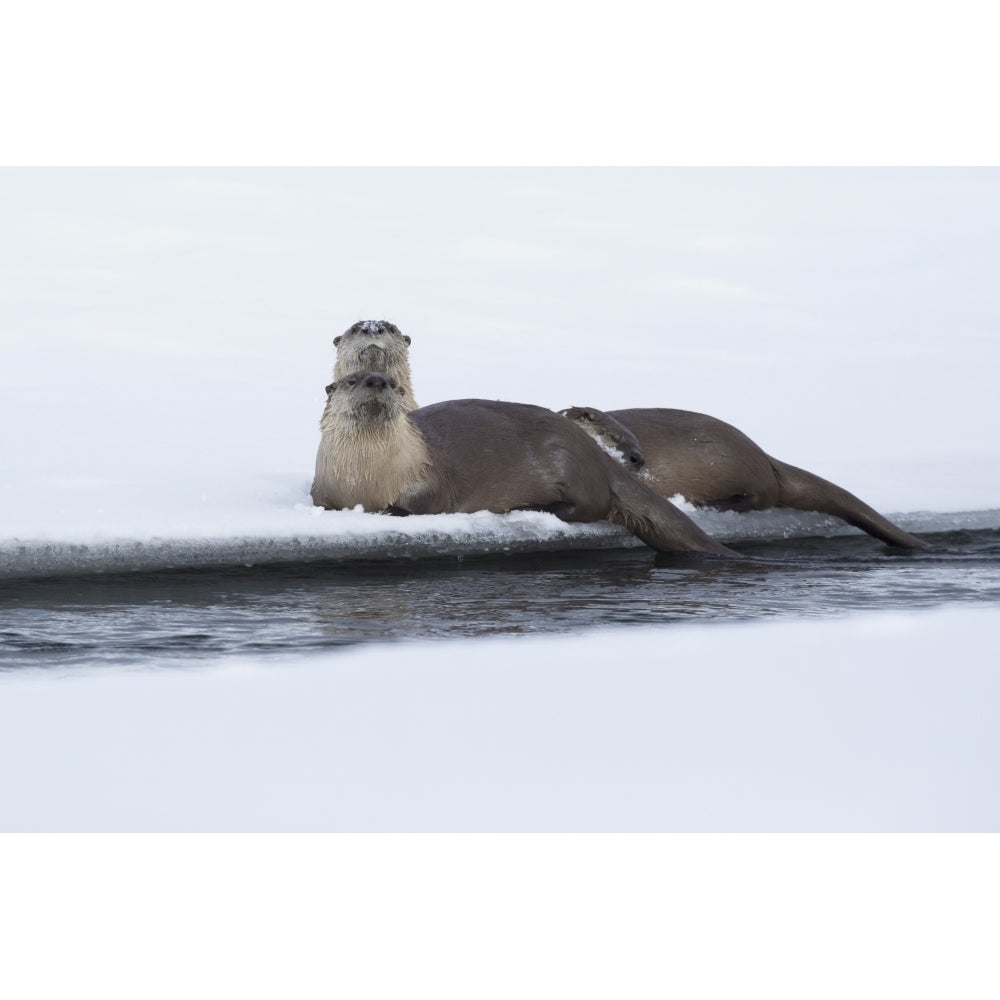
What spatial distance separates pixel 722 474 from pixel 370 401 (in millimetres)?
1306

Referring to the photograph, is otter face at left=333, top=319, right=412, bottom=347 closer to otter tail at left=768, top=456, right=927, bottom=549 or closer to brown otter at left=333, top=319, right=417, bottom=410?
brown otter at left=333, top=319, right=417, bottom=410

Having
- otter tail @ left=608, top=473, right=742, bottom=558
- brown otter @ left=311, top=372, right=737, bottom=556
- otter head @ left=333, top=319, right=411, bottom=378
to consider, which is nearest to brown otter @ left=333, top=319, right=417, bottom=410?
otter head @ left=333, top=319, right=411, bottom=378

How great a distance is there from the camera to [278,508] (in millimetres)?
4508

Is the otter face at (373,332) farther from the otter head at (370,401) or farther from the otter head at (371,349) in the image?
the otter head at (370,401)

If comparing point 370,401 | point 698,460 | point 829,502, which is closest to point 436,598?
point 370,401

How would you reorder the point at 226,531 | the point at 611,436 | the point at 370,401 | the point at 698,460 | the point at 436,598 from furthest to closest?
the point at 698,460, the point at 611,436, the point at 370,401, the point at 226,531, the point at 436,598

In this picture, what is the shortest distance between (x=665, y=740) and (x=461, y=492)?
7.06 feet

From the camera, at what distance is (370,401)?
4328 millimetres

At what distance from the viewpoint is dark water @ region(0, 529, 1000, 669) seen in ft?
10.5

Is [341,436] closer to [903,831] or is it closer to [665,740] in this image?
[665,740]

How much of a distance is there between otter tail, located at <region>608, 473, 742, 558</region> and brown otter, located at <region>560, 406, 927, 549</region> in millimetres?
381

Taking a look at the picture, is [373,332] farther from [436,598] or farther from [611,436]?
[436,598]

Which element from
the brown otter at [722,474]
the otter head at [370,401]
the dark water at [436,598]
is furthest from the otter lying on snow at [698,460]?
the otter head at [370,401]

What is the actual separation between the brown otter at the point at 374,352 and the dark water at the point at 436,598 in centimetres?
87
